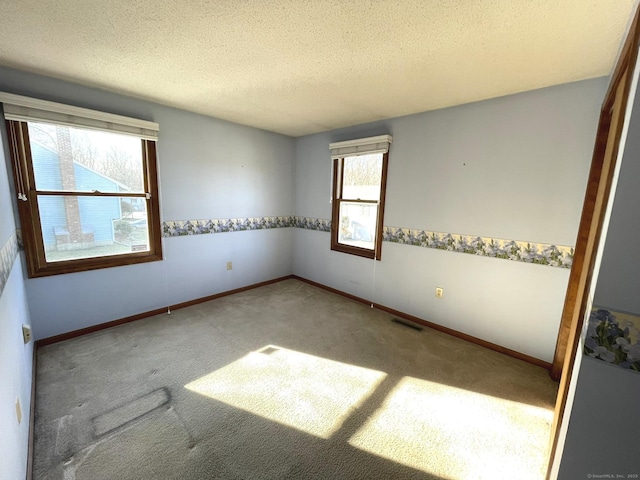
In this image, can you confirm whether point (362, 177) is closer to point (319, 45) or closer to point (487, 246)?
point (487, 246)

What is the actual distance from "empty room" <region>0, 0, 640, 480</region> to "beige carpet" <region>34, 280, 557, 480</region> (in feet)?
0.05

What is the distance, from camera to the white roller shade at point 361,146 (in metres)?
3.07

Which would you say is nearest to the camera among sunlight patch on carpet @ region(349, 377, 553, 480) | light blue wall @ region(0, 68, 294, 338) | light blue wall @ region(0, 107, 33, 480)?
light blue wall @ region(0, 107, 33, 480)

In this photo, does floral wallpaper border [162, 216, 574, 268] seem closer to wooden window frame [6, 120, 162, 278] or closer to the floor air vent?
wooden window frame [6, 120, 162, 278]

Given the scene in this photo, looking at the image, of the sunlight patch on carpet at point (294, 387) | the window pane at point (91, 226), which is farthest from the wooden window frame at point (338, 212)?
the window pane at point (91, 226)

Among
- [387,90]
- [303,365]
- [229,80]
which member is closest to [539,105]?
[387,90]

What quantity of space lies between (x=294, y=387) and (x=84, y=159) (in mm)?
2755

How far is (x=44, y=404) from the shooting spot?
1741 mm

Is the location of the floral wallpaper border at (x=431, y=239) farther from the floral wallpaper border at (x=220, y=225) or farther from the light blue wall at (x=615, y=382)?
the light blue wall at (x=615, y=382)

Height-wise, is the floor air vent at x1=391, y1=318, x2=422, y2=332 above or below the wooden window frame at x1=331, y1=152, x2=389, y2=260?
below

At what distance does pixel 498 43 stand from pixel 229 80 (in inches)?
74.3

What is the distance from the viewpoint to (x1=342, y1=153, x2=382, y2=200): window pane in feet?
10.8

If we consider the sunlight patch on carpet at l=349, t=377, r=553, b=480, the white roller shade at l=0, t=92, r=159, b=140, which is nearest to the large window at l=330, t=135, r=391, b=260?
the sunlight patch on carpet at l=349, t=377, r=553, b=480

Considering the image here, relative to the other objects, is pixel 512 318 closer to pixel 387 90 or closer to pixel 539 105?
pixel 539 105
